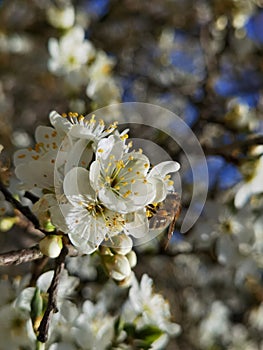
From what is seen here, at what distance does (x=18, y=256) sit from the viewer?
97 cm

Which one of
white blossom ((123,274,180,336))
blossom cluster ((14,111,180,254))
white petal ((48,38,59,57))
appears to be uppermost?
blossom cluster ((14,111,180,254))

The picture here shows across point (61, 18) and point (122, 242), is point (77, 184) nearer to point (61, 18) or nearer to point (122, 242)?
point (122, 242)

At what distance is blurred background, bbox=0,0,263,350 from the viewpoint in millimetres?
2113

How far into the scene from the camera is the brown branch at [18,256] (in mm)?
942

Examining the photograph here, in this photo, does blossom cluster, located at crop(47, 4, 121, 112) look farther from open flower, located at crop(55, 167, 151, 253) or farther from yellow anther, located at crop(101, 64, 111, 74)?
open flower, located at crop(55, 167, 151, 253)

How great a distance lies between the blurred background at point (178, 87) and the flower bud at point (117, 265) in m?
0.78

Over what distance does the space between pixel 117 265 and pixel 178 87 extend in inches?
71.7

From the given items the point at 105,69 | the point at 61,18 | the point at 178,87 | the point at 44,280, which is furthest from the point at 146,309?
the point at 178,87

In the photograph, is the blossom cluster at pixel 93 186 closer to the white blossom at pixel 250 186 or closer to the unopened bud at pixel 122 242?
the unopened bud at pixel 122 242

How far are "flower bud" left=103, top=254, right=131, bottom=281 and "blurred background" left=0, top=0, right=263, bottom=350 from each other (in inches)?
30.7

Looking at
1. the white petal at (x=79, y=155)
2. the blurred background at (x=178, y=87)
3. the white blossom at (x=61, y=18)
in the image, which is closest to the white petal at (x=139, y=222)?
the white petal at (x=79, y=155)

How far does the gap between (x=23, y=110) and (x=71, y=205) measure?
2.16 metres

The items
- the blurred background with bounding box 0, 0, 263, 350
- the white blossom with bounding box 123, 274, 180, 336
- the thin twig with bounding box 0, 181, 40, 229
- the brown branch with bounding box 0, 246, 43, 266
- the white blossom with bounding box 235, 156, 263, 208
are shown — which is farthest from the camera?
the blurred background with bounding box 0, 0, 263, 350

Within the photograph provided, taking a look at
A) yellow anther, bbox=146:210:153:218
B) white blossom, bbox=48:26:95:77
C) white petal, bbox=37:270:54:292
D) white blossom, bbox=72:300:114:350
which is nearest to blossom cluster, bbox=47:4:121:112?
white blossom, bbox=48:26:95:77
